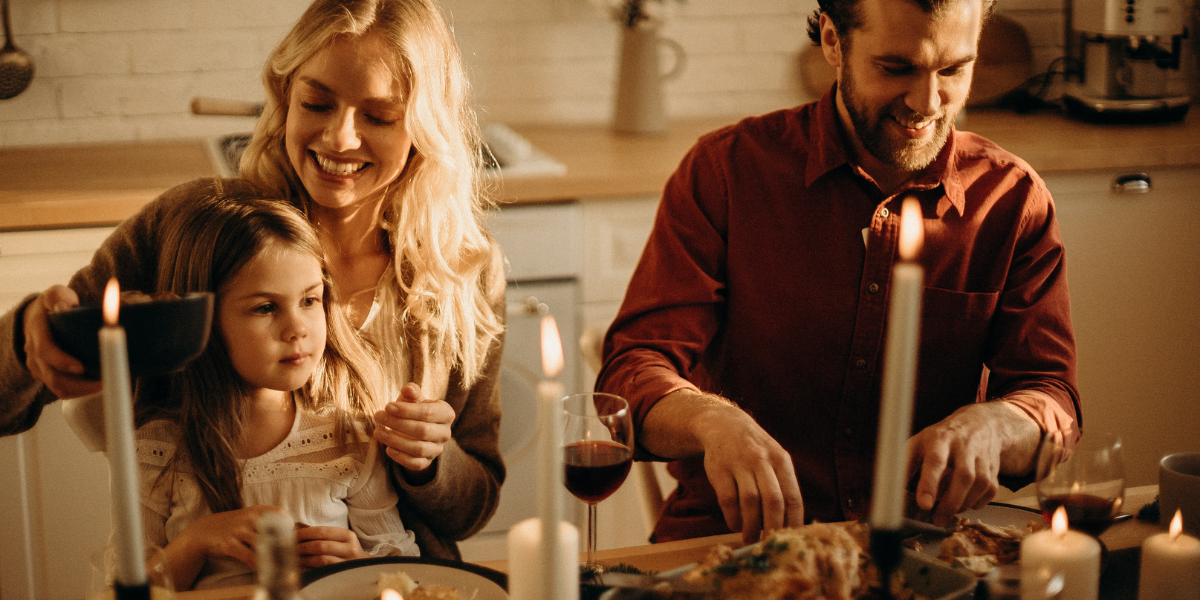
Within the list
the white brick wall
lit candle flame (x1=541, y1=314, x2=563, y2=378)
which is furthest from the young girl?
the white brick wall

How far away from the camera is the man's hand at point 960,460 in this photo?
114cm

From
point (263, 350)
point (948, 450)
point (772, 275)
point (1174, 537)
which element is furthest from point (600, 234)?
point (1174, 537)

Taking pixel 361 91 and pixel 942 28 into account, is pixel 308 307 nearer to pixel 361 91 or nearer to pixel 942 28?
pixel 361 91

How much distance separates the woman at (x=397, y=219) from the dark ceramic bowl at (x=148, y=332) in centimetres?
45

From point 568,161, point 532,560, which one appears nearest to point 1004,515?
point 532,560

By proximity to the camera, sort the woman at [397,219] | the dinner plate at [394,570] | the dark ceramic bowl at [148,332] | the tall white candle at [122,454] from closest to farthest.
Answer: the tall white candle at [122,454]
the dark ceramic bowl at [148,332]
the dinner plate at [394,570]
the woman at [397,219]

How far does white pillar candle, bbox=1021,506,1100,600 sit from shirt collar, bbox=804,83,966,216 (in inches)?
27.8

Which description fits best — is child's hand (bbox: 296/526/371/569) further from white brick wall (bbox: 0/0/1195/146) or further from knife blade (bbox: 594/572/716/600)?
white brick wall (bbox: 0/0/1195/146)

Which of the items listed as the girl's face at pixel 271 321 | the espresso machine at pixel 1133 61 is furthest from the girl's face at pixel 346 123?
the espresso machine at pixel 1133 61

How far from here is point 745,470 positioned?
1110mm

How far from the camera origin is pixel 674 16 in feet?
9.71

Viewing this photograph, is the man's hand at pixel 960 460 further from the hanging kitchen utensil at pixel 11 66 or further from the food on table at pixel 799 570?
the hanging kitchen utensil at pixel 11 66

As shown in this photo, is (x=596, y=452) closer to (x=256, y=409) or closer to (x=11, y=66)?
(x=256, y=409)

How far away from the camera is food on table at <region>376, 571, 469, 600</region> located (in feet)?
3.12
